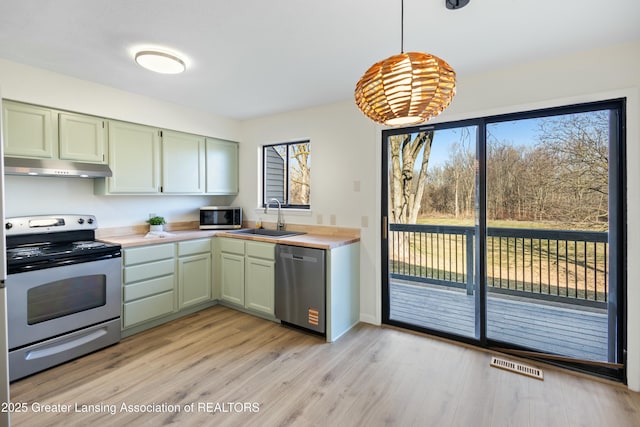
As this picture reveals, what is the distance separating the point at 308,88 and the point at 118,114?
6.37 ft

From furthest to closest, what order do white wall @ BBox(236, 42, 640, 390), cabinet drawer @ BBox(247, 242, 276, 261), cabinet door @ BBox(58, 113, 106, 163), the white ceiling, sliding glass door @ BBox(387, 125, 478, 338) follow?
cabinet drawer @ BBox(247, 242, 276, 261), sliding glass door @ BBox(387, 125, 478, 338), cabinet door @ BBox(58, 113, 106, 163), white wall @ BBox(236, 42, 640, 390), the white ceiling

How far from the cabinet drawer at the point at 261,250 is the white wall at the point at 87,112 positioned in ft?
4.26

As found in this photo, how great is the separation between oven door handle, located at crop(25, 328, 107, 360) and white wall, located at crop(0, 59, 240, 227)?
1189mm

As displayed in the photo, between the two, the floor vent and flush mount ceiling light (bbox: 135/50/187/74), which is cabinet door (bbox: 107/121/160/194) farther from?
the floor vent

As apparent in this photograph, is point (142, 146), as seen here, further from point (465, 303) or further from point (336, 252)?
point (465, 303)

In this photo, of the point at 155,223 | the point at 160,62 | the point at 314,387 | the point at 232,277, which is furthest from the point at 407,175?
the point at 155,223

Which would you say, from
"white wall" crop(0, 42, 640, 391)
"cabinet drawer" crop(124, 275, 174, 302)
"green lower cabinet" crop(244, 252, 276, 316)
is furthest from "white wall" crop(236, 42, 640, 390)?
"cabinet drawer" crop(124, 275, 174, 302)

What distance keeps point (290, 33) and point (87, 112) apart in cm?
217

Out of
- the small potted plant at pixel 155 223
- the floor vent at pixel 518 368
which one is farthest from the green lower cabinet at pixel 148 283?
the floor vent at pixel 518 368

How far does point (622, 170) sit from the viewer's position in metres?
2.22

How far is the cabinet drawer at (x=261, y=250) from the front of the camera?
127 inches

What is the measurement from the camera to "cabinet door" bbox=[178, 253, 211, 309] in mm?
3385

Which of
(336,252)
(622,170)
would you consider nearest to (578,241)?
(622,170)

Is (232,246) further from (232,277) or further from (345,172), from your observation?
(345,172)
